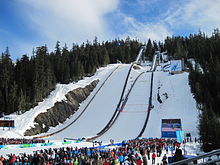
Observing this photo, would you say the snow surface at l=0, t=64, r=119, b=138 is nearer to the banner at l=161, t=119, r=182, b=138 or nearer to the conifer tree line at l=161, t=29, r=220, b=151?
the banner at l=161, t=119, r=182, b=138

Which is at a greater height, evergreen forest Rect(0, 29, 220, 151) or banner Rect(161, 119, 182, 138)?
evergreen forest Rect(0, 29, 220, 151)

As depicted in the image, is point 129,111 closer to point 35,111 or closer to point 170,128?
point 170,128

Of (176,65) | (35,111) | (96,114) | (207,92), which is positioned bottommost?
(96,114)

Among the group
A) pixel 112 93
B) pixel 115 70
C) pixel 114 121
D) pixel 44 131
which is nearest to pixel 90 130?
pixel 114 121

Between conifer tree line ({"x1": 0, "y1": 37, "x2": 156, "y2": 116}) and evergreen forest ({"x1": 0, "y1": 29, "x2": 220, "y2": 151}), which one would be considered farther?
conifer tree line ({"x1": 0, "y1": 37, "x2": 156, "y2": 116})

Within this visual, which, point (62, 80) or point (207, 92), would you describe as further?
point (62, 80)

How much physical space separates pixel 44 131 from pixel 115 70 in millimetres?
28937

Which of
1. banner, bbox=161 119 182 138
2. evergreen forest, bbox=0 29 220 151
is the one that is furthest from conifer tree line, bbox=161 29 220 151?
banner, bbox=161 119 182 138

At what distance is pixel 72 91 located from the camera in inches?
1686

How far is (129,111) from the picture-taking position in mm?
36500

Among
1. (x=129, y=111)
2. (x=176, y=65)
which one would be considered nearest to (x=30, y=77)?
(x=129, y=111)

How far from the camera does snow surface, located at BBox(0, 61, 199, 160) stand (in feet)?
100.0

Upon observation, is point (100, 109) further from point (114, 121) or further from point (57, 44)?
point (57, 44)

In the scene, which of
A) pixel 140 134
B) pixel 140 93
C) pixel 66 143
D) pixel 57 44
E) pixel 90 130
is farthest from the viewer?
pixel 57 44
